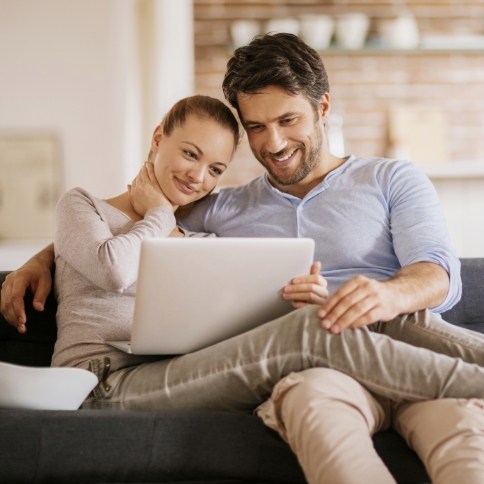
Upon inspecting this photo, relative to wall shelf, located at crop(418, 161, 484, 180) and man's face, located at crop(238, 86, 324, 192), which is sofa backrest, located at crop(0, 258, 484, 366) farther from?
wall shelf, located at crop(418, 161, 484, 180)

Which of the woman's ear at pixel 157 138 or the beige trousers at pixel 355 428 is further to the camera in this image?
the woman's ear at pixel 157 138

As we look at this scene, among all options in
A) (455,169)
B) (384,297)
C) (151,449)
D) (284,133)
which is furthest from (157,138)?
(455,169)

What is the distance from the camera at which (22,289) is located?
2.01m

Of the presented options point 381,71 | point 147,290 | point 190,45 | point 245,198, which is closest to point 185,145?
point 245,198

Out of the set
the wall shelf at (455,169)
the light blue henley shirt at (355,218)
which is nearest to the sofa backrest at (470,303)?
the light blue henley shirt at (355,218)

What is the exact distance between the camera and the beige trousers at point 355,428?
4.53ft

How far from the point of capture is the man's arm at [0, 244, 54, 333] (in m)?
2.01

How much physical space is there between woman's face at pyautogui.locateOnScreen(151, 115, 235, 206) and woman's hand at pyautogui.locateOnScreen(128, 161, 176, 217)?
18mm

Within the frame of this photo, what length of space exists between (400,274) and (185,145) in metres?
0.64

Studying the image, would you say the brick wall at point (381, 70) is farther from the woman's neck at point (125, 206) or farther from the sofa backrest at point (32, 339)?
the sofa backrest at point (32, 339)

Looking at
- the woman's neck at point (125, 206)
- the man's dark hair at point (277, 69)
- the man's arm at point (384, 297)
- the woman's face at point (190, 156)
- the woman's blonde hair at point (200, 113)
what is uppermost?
the man's dark hair at point (277, 69)

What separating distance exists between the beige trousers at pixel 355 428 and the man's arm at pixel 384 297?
0.39 ft

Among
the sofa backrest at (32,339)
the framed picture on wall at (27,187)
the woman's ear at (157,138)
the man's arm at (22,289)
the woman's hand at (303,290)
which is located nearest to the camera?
the woman's hand at (303,290)

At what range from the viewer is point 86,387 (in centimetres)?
167
